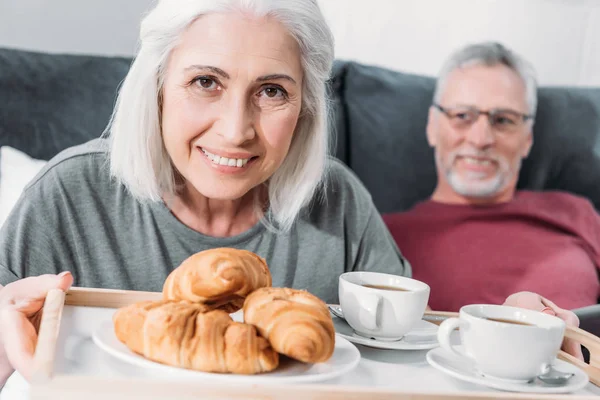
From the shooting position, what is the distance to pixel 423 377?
73 cm

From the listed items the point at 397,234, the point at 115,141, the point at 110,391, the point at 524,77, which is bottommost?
the point at 397,234

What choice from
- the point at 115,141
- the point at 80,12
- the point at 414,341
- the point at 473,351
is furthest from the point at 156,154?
the point at 80,12

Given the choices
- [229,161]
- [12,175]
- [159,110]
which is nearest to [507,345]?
[229,161]

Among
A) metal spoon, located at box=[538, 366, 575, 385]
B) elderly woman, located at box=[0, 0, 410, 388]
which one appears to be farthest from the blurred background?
metal spoon, located at box=[538, 366, 575, 385]

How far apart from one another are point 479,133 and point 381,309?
1344 millimetres

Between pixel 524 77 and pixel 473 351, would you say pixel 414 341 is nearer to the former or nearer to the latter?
pixel 473 351

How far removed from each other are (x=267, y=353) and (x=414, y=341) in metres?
0.26

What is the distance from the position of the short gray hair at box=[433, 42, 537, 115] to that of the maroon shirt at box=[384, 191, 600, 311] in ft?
1.02

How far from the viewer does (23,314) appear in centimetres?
80

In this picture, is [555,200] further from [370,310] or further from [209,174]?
[370,310]

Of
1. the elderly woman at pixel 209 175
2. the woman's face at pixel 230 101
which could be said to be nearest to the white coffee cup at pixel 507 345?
the elderly woman at pixel 209 175

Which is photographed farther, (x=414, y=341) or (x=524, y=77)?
(x=524, y=77)

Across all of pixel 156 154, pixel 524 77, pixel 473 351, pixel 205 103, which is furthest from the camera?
pixel 524 77

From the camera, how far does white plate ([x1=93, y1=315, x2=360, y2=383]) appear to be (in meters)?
0.62
